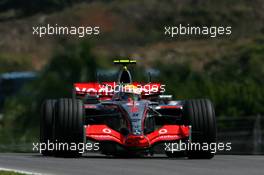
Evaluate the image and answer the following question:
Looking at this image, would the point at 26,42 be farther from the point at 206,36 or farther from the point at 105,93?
the point at 105,93

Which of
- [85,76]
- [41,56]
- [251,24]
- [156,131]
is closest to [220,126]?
[156,131]

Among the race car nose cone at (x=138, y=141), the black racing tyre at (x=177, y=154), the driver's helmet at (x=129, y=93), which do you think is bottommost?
the black racing tyre at (x=177, y=154)

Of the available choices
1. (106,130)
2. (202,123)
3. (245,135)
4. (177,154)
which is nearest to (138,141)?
(106,130)

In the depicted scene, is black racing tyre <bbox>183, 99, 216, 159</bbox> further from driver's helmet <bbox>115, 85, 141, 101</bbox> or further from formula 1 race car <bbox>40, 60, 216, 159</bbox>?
driver's helmet <bbox>115, 85, 141, 101</bbox>

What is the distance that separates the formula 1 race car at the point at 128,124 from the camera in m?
20.3

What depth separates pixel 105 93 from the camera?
23266 millimetres

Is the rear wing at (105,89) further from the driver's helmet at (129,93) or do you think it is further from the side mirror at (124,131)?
the side mirror at (124,131)

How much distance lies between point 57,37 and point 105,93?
93.1 feet

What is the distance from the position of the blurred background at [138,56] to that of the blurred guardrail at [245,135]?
→ 0.02m

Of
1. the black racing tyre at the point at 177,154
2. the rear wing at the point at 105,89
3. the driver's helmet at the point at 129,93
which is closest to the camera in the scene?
the driver's helmet at the point at 129,93

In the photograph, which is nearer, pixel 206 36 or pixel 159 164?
pixel 159 164

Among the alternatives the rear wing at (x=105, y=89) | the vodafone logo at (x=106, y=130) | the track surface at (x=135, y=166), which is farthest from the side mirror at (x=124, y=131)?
the rear wing at (x=105, y=89)

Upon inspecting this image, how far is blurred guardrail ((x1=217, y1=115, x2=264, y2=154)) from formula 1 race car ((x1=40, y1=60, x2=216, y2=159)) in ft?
19.8

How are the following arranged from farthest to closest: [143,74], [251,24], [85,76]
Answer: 1. [251,24]
2. [85,76]
3. [143,74]
